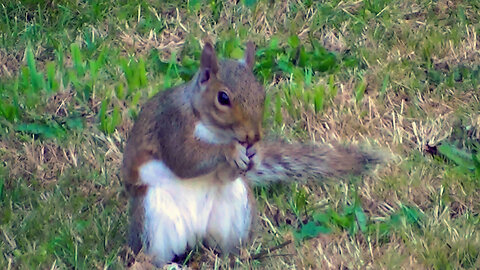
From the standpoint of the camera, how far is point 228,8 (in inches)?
183

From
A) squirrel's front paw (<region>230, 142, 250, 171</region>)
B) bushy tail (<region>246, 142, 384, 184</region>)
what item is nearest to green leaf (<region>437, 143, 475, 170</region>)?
bushy tail (<region>246, 142, 384, 184</region>)

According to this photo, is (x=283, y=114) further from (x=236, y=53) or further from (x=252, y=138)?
(x=252, y=138)

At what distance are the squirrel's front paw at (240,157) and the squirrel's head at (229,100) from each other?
0.05 metres

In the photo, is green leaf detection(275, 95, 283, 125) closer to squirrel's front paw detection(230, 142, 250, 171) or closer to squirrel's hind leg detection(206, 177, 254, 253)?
squirrel's hind leg detection(206, 177, 254, 253)

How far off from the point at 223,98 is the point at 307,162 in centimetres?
62

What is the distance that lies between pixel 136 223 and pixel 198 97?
1.43ft

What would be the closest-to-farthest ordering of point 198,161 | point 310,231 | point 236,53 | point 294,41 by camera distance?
1. point 198,161
2. point 310,231
3. point 236,53
4. point 294,41

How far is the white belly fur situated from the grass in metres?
0.10

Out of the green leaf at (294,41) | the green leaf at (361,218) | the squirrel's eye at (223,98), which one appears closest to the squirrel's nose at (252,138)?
the squirrel's eye at (223,98)

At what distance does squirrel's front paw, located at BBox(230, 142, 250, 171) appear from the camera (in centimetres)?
277

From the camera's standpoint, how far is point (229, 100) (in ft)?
8.82

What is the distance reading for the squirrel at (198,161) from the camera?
272cm

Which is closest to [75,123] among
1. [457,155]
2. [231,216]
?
[231,216]

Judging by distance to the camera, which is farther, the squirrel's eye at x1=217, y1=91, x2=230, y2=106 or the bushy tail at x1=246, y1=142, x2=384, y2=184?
the bushy tail at x1=246, y1=142, x2=384, y2=184
